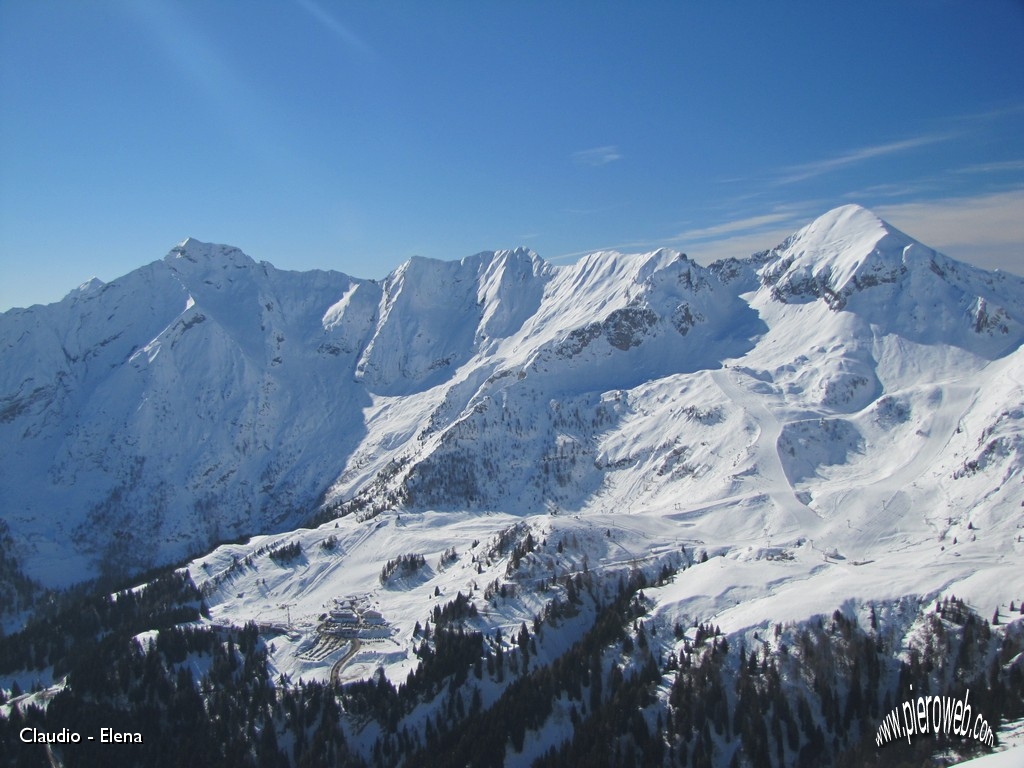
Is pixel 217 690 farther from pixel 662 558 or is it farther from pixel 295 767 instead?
pixel 662 558

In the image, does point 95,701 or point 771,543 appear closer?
point 95,701

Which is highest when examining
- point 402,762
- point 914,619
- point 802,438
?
point 802,438

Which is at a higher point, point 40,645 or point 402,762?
point 40,645

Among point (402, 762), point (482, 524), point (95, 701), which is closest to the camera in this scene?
point (402, 762)

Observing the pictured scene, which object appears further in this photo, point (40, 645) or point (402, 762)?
point (40, 645)

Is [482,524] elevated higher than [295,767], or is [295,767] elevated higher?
[482,524]

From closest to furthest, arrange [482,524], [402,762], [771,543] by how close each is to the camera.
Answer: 1. [402,762]
2. [771,543]
3. [482,524]

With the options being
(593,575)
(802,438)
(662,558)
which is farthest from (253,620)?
(802,438)

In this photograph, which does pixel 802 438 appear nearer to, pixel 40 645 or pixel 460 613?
pixel 460 613

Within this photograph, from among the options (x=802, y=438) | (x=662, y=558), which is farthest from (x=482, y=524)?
(x=802, y=438)
